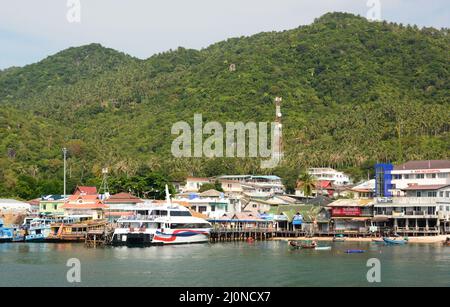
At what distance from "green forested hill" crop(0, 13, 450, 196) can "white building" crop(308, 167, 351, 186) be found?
262 centimetres

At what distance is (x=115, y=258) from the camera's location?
63906 millimetres

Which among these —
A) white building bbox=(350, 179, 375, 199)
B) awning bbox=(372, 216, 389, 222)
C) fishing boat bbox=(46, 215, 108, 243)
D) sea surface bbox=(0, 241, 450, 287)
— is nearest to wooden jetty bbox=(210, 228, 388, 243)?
awning bbox=(372, 216, 389, 222)

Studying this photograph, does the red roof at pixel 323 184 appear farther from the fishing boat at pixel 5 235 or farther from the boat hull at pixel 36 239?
the fishing boat at pixel 5 235

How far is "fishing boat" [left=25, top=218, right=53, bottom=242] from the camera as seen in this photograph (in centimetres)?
8531

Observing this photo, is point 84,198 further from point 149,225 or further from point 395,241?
point 395,241

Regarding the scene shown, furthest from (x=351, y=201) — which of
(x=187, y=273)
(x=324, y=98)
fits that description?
(x=324, y=98)

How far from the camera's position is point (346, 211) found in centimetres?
9188

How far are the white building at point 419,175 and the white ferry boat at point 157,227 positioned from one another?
2955 centimetres

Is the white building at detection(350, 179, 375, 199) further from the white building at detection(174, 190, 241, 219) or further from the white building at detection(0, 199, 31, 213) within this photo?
A: the white building at detection(0, 199, 31, 213)

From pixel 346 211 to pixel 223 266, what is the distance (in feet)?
123

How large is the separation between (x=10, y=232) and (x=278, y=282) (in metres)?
45.9

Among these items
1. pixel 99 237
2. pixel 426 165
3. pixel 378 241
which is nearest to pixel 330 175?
pixel 426 165
